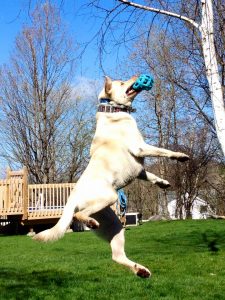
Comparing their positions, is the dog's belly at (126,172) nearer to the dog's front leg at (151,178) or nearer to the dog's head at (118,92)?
the dog's front leg at (151,178)

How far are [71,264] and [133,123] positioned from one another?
7.02m

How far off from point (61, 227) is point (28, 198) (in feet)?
58.9

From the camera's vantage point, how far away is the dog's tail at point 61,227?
3.20 m

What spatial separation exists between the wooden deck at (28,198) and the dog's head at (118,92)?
55.1 feet

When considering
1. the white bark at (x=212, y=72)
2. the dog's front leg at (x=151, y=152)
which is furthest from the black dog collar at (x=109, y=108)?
the white bark at (x=212, y=72)

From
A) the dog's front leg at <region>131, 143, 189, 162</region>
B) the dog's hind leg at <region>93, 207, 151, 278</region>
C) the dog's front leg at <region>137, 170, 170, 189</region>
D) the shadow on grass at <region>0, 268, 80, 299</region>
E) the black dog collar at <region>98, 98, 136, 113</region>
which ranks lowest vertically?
the shadow on grass at <region>0, 268, 80, 299</region>

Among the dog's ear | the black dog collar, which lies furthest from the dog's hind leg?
the dog's ear

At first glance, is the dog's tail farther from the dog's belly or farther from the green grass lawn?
the green grass lawn

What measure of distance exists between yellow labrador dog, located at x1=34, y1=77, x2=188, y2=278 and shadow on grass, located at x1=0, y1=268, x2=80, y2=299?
11.6ft

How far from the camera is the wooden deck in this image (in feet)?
67.6

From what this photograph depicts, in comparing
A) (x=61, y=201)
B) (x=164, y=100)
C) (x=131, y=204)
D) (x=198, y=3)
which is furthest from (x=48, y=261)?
(x=131, y=204)

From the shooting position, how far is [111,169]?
3537 mm

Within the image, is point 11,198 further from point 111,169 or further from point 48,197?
point 111,169

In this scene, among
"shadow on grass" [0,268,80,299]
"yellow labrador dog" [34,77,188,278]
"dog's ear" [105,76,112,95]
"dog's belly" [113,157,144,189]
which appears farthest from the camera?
"shadow on grass" [0,268,80,299]
